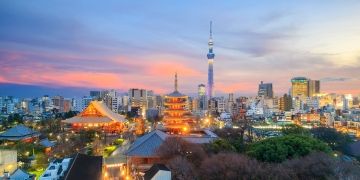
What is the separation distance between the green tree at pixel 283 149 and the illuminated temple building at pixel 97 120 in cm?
2454

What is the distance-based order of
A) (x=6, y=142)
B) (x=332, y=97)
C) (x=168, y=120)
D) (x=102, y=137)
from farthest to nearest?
(x=332, y=97) → (x=168, y=120) → (x=102, y=137) → (x=6, y=142)

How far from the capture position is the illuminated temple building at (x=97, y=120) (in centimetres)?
3922

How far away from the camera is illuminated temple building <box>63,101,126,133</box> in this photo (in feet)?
129

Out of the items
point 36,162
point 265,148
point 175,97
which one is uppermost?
point 175,97

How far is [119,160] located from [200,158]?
16.1 ft

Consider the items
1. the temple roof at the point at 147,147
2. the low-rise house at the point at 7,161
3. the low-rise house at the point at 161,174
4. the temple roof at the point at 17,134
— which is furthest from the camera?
the temple roof at the point at 17,134

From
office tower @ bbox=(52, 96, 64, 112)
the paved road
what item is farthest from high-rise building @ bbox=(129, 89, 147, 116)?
the paved road

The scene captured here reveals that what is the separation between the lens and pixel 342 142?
28688 mm

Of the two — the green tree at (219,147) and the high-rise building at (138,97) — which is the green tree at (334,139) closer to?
the green tree at (219,147)

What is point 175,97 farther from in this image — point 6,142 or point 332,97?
point 332,97

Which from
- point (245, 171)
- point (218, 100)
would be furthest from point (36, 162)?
point (218, 100)

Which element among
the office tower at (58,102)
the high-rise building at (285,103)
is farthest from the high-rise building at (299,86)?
the office tower at (58,102)

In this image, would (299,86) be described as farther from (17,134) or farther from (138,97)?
(17,134)

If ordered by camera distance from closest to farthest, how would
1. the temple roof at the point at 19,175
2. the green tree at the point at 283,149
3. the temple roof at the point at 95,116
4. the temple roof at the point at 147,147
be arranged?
the green tree at the point at 283,149, the temple roof at the point at 19,175, the temple roof at the point at 147,147, the temple roof at the point at 95,116
